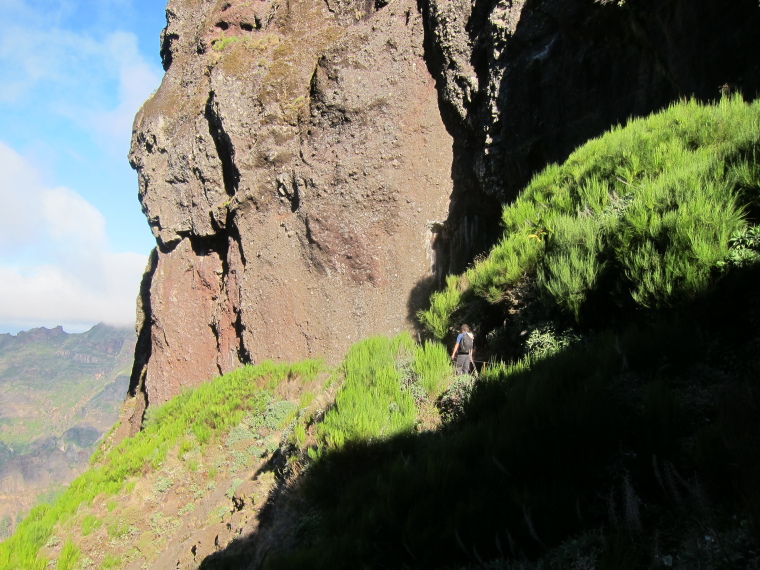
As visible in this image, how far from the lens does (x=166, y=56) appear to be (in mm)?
18547

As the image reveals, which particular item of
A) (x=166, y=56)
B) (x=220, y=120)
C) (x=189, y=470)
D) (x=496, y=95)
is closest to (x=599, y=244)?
(x=496, y=95)

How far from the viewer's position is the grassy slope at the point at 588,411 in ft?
7.33

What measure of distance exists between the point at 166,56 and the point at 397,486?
19.7 meters

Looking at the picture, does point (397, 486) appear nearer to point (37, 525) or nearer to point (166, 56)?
point (37, 525)

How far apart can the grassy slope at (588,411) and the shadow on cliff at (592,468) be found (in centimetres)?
1

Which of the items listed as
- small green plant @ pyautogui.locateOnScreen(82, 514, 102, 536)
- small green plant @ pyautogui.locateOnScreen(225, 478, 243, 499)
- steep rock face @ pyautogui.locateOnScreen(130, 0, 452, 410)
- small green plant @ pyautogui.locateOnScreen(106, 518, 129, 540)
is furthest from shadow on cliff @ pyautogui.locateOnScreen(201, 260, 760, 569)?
steep rock face @ pyautogui.locateOnScreen(130, 0, 452, 410)

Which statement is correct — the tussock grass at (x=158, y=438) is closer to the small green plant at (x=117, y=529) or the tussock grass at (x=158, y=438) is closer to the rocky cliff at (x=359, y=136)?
the small green plant at (x=117, y=529)

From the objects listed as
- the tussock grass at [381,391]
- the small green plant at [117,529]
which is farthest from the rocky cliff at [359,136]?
the small green plant at [117,529]

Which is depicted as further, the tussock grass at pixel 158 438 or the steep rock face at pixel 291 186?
the steep rock face at pixel 291 186

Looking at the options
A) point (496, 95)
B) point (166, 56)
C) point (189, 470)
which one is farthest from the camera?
point (166, 56)

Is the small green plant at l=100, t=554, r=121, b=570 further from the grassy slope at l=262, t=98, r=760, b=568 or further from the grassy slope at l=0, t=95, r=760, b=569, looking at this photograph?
the grassy slope at l=262, t=98, r=760, b=568

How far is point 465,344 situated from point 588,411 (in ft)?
10.00

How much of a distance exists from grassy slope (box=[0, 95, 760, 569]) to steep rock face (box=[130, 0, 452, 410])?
5085 millimetres

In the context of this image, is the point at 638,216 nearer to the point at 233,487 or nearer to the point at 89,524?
the point at 233,487
